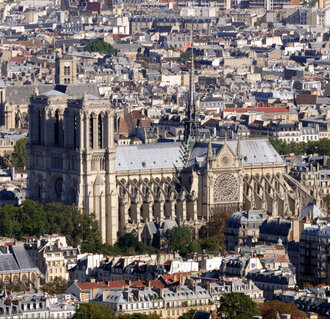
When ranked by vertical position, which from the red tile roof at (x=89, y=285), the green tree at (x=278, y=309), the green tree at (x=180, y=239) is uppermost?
the green tree at (x=278, y=309)

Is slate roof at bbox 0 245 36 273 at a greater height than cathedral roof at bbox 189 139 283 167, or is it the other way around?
cathedral roof at bbox 189 139 283 167

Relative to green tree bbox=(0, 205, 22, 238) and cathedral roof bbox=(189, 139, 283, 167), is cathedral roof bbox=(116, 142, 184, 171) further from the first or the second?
green tree bbox=(0, 205, 22, 238)

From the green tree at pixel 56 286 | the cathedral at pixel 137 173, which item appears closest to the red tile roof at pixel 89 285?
the green tree at pixel 56 286

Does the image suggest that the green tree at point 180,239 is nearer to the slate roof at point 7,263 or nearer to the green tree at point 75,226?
the green tree at point 75,226

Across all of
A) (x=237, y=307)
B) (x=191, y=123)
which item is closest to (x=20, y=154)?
(x=191, y=123)

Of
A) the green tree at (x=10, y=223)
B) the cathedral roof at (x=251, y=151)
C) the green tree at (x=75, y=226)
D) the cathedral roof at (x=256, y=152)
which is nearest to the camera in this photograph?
the green tree at (x=10, y=223)

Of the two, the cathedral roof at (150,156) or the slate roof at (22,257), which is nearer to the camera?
the slate roof at (22,257)

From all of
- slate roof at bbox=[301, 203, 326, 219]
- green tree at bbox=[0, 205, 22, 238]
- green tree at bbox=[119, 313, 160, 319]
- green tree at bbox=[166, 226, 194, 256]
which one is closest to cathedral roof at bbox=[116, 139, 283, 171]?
slate roof at bbox=[301, 203, 326, 219]
